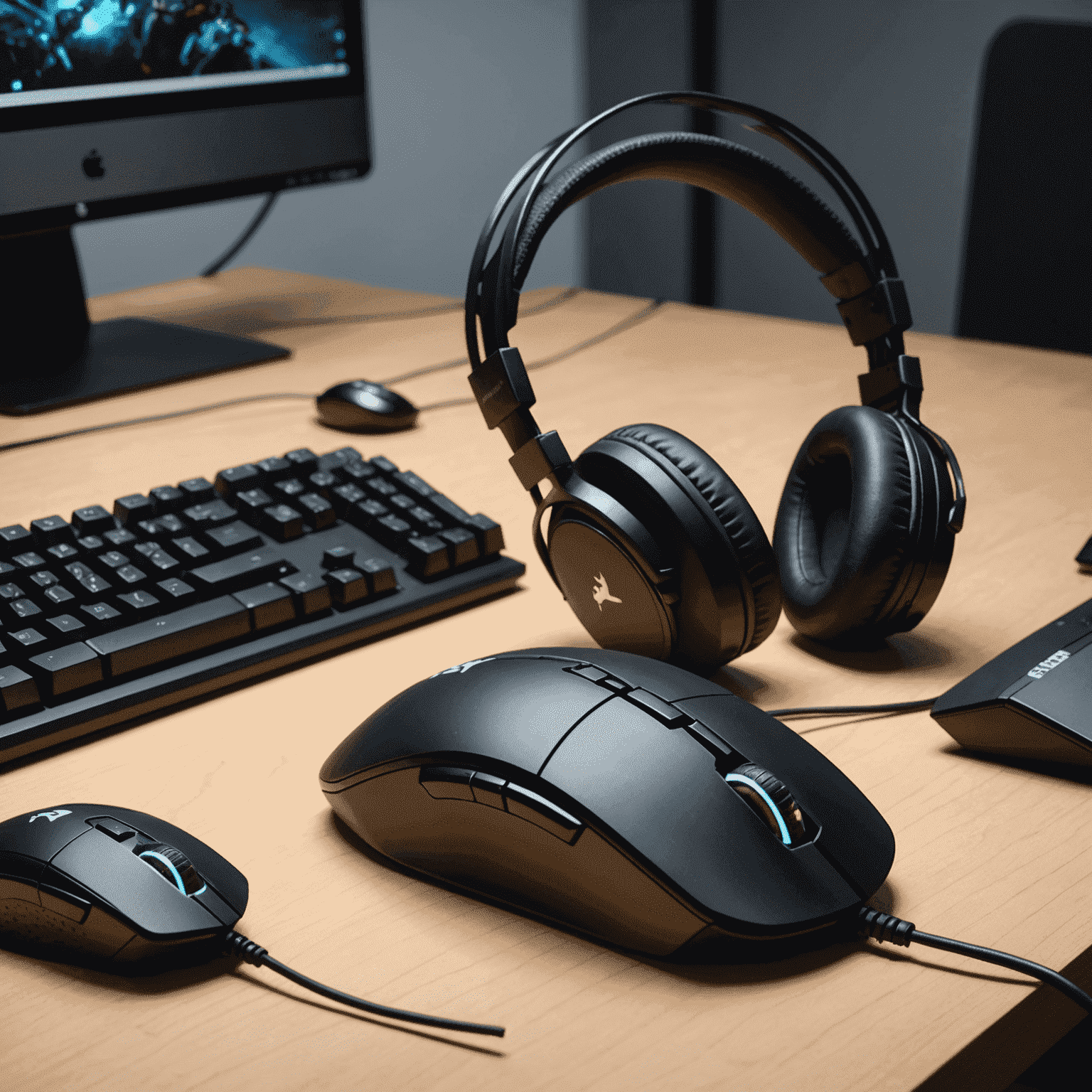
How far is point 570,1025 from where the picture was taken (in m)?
0.35

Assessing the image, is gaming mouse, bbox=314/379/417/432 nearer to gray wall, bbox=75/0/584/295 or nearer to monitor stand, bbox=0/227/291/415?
Answer: monitor stand, bbox=0/227/291/415

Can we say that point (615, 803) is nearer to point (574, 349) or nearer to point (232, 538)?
point (232, 538)

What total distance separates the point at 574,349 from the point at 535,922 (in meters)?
0.78

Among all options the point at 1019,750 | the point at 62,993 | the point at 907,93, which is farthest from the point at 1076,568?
the point at 907,93

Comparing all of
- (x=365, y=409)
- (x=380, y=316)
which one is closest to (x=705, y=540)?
(x=365, y=409)

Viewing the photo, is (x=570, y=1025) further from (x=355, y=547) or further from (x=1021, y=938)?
(x=355, y=547)

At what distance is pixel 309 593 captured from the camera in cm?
58

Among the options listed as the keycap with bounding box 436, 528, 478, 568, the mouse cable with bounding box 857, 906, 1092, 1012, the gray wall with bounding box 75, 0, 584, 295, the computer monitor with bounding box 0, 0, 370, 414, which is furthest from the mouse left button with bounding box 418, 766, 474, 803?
the gray wall with bounding box 75, 0, 584, 295

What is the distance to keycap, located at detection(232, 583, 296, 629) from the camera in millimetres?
568

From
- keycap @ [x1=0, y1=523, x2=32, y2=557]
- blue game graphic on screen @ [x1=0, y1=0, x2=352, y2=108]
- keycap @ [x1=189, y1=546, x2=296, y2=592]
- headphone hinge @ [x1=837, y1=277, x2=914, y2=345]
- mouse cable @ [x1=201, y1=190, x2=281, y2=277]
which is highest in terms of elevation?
blue game graphic on screen @ [x1=0, y1=0, x2=352, y2=108]

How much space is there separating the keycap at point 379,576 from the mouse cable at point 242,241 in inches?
33.3

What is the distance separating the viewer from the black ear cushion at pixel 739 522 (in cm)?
51

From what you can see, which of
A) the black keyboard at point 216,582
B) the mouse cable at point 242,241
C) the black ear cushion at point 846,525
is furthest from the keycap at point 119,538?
the mouse cable at point 242,241

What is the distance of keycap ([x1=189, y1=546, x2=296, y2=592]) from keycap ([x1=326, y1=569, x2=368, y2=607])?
26 millimetres
